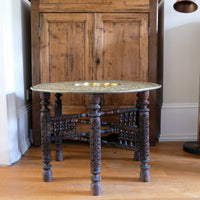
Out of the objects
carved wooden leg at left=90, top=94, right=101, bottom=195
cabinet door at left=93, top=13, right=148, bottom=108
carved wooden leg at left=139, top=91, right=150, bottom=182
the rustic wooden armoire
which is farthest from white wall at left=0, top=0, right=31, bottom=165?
carved wooden leg at left=139, top=91, right=150, bottom=182

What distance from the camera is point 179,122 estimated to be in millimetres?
3215

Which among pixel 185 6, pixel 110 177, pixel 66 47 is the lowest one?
pixel 110 177

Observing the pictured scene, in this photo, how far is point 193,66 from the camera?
3.16m

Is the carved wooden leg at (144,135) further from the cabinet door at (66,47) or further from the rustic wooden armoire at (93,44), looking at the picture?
the cabinet door at (66,47)

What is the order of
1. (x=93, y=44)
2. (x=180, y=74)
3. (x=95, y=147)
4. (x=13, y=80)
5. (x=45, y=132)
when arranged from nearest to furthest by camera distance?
(x=95, y=147)
(x=45, y=132)
(x=13, y=80)
(x=93, y=44)
(x=180, y=74)

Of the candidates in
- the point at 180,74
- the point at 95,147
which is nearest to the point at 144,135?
the point at 95,147

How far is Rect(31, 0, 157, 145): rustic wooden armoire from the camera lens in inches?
113

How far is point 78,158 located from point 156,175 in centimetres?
80

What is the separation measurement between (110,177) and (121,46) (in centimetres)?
140

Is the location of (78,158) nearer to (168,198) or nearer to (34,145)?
(34,145)

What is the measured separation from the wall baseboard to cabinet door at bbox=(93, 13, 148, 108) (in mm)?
520

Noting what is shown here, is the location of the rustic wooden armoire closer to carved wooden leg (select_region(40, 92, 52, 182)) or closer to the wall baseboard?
→ the wall baseboard

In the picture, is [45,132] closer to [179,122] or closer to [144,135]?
[144,135]

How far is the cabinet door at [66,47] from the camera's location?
9.52 ft
